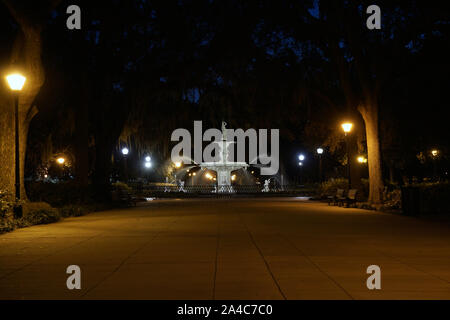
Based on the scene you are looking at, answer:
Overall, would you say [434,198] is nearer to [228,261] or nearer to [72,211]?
[228,261]

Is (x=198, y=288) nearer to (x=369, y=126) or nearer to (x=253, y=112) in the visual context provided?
(x=369, y=126)

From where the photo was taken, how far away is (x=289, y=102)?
98.2 ft

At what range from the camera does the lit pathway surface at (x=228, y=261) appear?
6.95 meters

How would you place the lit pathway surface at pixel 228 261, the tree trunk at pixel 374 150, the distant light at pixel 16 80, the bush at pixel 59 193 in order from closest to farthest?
the lit pathway surface at pixel 228 261 < the distant light at pixel 16 80 < the bush at pixel 59 193 < the tree trunk at pixel 374 150

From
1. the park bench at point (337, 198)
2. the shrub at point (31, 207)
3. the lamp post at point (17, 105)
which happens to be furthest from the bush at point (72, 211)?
the park bench at point (337, 198)

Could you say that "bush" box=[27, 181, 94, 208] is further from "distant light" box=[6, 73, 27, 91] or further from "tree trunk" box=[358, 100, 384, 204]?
"tree trunk" box=[358, 100, 384, 204]

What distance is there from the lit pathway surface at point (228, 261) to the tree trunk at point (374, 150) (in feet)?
28.8

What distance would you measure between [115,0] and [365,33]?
40.1 ft

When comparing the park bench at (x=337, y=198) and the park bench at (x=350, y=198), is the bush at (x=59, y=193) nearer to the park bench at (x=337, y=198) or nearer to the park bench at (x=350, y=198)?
the park bench at (x=337, y=198)

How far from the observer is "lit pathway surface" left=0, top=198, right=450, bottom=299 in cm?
695

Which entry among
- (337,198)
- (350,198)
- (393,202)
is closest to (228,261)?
(393,202)

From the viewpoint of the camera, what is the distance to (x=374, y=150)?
981 inches
